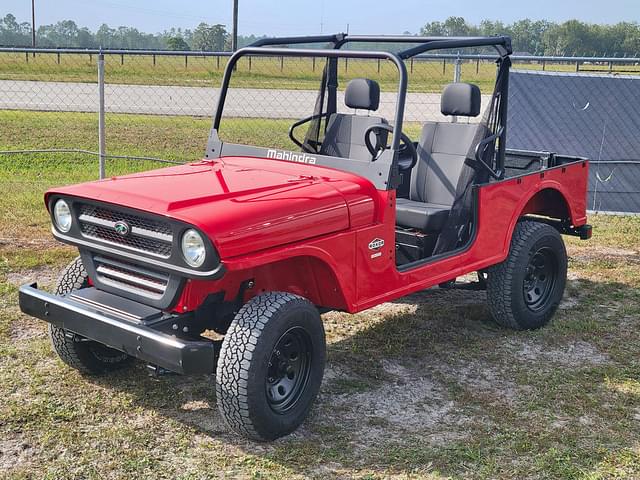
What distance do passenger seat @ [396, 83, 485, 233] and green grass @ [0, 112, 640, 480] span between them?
85cm

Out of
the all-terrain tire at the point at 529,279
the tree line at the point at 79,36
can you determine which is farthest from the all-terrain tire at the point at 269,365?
the tree line at the point at 79,36

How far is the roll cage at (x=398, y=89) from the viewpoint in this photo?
14.9ft

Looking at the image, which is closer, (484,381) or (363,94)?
(484,381)

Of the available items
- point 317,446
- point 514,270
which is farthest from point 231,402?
point 514,270

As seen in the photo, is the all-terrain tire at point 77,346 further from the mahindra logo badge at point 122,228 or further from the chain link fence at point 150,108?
the chain link fence at point 150,108

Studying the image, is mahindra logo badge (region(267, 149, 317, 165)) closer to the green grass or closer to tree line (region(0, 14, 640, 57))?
the green grass

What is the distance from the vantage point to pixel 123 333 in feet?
12.4

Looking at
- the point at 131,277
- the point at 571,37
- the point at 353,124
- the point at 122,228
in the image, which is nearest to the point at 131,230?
the point at 122,228

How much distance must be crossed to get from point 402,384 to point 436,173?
1563mm

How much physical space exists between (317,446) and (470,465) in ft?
2.39

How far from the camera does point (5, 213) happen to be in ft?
27.6

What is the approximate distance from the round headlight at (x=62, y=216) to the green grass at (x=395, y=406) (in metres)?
0.92

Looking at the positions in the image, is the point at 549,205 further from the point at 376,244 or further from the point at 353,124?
the point at 376,244

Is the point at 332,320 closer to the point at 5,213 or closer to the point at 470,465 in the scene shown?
the point at 470,465
